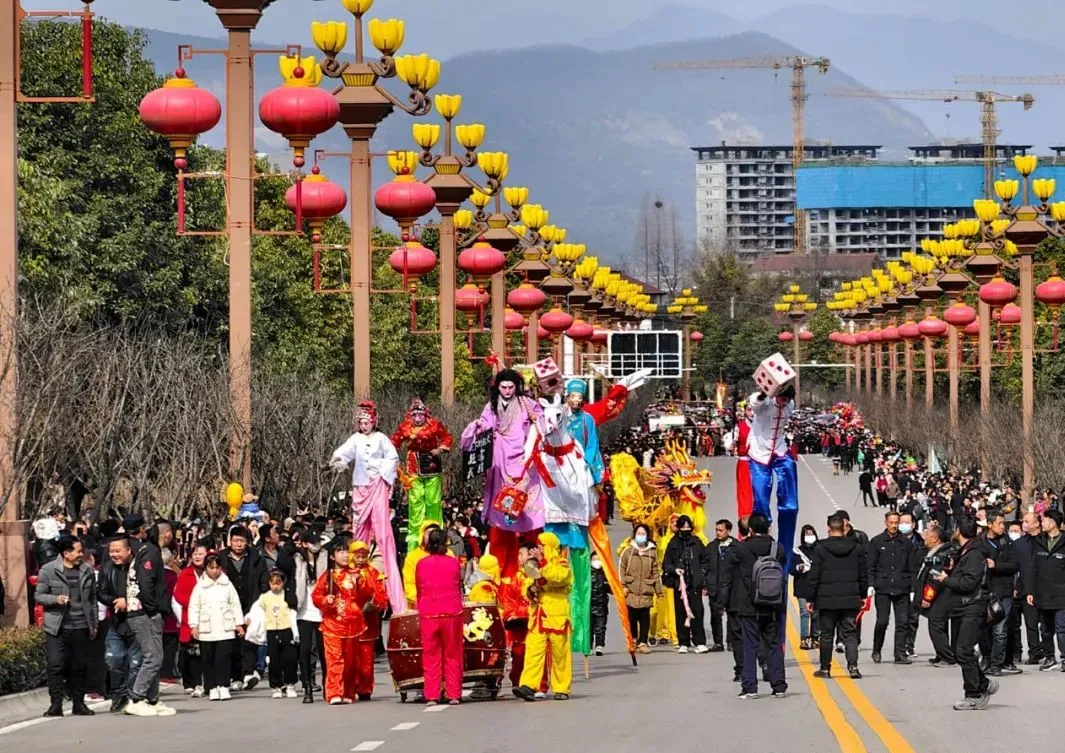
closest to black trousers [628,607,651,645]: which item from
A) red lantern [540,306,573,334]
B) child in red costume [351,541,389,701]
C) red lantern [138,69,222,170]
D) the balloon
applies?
the balloon

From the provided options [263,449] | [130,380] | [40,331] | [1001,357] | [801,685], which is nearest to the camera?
[801,685]

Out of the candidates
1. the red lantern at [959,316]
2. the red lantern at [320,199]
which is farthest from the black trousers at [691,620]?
the red lantern at [959,316]

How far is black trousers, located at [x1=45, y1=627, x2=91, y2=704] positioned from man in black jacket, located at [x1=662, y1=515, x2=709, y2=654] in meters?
9.29

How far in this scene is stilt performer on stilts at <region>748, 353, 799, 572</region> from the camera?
2420 centimetres

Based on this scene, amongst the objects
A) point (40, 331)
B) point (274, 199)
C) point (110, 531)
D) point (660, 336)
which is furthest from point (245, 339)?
point (660, 336)

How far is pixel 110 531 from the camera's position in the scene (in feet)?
73.0

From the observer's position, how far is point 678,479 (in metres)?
29.1

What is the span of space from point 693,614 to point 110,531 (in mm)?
8238

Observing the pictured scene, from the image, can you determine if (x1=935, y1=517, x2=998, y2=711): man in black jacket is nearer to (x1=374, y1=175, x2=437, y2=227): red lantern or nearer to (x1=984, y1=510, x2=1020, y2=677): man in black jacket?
(x1=984, y1=510, x2=1020, y2=677): man in black jacket

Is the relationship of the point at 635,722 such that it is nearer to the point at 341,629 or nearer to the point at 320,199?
the point at 341,629

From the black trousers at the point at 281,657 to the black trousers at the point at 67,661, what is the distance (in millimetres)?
2556

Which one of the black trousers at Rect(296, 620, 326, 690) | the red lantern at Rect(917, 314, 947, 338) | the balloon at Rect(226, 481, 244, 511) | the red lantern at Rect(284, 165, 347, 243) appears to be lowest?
the black trousers at Rect(296, 620, 326, 690)

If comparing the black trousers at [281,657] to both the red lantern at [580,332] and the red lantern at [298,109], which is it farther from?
the red lantern at [580,332]

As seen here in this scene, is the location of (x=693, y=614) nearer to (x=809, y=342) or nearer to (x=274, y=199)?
(x=274, y=199)
